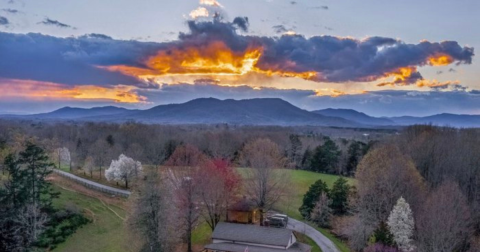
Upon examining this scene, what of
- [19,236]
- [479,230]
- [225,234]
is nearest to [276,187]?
[225,234]

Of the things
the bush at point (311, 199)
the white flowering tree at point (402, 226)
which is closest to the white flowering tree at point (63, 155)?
the bush at point (311, 199)

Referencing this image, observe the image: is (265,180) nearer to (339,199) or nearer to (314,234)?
(314,234)

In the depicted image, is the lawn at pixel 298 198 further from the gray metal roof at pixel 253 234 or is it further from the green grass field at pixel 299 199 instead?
the gray metal roof at pixel 253 234

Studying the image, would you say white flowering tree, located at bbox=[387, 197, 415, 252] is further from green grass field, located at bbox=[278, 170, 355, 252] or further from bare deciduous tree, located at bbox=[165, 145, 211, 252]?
bare deciduous tree, located at bbox=[165, 145, 211, 252]

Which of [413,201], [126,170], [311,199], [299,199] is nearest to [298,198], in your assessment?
[299,199]

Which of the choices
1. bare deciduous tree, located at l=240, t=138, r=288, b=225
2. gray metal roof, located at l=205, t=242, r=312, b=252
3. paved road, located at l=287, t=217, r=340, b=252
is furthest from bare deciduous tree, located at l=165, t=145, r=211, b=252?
paved road, located at l=287, t=217, r=340, b=252

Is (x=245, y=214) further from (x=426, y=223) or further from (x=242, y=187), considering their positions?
(x=426, y=223)
